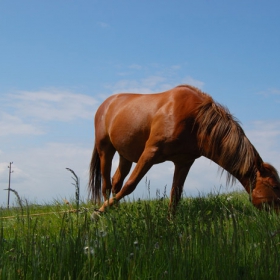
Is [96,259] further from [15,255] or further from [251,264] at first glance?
[251,264]

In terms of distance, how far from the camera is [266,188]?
20.6 feet

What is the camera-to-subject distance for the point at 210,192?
820 cm

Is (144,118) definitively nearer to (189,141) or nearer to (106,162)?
(189,141)

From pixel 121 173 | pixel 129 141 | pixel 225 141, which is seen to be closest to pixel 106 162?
pixel 121 173

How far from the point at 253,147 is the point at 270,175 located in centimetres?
47

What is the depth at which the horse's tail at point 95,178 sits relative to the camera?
857 cm

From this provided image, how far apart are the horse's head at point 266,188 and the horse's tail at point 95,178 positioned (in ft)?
10.8

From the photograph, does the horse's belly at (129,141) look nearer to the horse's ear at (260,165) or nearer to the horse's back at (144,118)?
the horse's back at (144,118)

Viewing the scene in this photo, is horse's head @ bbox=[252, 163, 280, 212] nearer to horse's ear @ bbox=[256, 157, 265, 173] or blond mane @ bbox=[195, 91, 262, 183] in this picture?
horse's ear @ bbox=[256, 157, 265, 173]

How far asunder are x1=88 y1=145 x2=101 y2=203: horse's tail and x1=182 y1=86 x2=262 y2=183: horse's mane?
277 cm

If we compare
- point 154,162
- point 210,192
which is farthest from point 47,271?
point 210,192

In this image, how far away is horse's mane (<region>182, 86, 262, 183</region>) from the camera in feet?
20.7

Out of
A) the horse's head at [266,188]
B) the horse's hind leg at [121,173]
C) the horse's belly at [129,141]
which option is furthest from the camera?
the horse's hind leg at [121,173]

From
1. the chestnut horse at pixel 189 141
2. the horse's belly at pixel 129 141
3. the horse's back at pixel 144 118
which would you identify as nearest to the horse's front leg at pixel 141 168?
the chestnut horse at pixel 189 141
